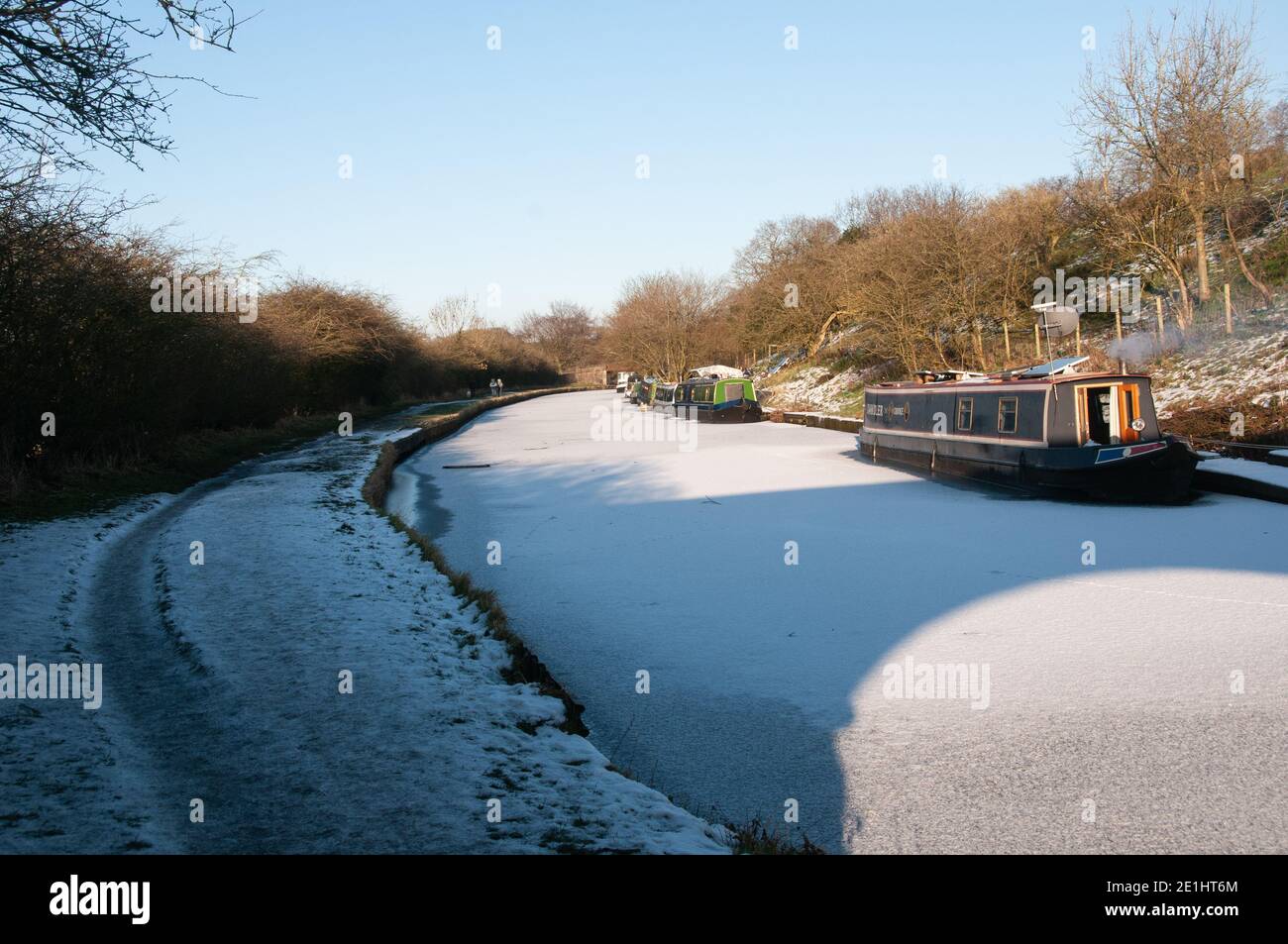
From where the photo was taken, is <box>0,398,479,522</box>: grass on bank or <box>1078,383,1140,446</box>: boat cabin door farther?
<box>1078,383,1140,446</box>: boat cabin door

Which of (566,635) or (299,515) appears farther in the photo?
(299,515)

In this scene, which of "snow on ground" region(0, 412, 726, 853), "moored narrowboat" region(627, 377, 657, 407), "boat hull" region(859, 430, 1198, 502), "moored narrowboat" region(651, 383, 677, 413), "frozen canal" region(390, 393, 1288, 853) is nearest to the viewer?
"snow on ground" region(0, 412, 726, 853)

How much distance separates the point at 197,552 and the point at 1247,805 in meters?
8.08

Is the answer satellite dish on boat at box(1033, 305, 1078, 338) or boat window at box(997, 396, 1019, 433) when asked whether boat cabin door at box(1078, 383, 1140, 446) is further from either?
satellite dish on boat at box(1033, 305, 1078, 338)

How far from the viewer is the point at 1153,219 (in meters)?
19.4

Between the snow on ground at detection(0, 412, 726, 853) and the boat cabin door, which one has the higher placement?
the boat cabin door

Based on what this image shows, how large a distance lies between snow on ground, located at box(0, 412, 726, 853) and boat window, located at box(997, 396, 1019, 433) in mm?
10065

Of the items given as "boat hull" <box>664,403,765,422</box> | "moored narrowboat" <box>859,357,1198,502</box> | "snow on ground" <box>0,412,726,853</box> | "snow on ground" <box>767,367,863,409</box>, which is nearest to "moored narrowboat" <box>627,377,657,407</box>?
"snow on ground" <box>767,367,863,409</box>

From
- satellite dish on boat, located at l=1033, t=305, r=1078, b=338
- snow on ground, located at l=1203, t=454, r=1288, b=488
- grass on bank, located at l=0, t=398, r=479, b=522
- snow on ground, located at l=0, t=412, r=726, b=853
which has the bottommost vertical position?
snow on ground, located at l=0, t=412, r=726, b=853

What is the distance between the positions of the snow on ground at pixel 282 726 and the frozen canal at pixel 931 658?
79 cm

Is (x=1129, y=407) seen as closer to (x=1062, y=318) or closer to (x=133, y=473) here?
(x=1062, y=318)

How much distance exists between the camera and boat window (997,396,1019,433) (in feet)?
46.4
